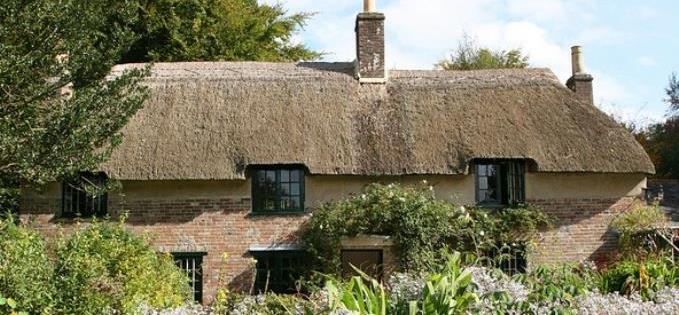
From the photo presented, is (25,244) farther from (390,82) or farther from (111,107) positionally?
(390,82)

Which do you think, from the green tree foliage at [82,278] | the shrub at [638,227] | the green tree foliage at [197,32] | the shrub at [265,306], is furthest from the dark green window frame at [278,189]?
the green tree foliage at [197,32]

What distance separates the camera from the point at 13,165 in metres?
10.7

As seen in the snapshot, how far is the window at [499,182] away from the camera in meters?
14.6

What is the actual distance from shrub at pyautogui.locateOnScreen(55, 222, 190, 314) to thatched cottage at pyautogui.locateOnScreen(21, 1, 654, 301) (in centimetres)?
183

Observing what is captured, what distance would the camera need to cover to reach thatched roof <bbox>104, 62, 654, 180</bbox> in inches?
551

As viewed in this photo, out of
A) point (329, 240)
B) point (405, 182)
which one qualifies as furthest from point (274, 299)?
point (405, 182)

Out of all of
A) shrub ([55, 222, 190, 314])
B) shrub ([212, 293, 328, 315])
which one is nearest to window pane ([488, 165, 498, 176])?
shrub ([55, 222, 190, 314])

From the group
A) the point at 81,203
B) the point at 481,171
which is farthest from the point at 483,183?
the point at 81,203

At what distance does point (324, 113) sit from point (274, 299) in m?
6.37

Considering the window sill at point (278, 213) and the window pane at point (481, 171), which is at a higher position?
the window pane at point (481, 171)

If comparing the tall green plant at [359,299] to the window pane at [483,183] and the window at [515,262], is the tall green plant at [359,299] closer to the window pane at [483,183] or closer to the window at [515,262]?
the window at [515,262]

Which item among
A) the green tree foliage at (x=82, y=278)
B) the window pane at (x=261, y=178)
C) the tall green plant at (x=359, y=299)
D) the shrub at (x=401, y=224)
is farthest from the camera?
the window pane at (x=261, y=178)

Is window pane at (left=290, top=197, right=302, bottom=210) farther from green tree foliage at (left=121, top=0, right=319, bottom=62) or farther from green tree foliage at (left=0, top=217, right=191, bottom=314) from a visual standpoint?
green tree foliage at (left=121, top=0, right=319, bottom=62)

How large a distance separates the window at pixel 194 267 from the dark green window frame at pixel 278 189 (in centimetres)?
140
